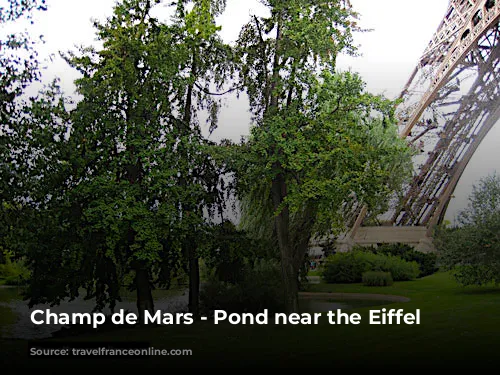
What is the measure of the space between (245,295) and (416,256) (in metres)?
18.8

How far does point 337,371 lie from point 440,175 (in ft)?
115

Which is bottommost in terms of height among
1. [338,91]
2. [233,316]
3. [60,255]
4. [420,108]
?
[233,316]

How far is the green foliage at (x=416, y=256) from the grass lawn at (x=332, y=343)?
1765 centimetres

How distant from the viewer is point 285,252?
58.9 feet

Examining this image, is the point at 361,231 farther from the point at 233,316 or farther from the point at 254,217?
the point at 233,316

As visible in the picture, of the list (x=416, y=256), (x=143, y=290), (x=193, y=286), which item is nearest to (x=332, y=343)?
(x=143, y=290)

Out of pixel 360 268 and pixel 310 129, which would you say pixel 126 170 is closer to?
pixel 310 129

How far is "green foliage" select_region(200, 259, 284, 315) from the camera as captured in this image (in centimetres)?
2005

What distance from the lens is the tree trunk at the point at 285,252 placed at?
17.8 m

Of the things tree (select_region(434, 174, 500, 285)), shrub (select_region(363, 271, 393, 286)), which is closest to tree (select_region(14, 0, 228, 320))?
tree (select_region(434, 174, 500, 285))

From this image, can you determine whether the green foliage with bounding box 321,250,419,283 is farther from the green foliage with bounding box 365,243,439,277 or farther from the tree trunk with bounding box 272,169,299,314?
the tree trunk with bounding box 272,169,299,314

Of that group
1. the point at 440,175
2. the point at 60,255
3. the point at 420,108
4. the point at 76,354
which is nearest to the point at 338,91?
the point at 60,255

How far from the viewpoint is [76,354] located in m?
11.4

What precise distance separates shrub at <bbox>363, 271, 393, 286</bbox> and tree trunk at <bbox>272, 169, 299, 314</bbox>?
11600 mm
